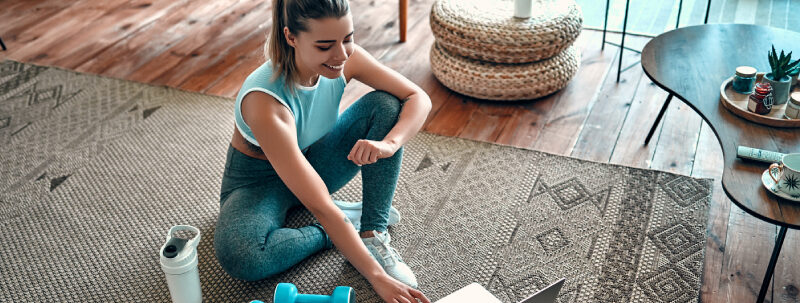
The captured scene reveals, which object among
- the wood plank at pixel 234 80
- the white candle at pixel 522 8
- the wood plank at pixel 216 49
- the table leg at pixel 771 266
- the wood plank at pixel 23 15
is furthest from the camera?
the wood plank at pixel 23 15

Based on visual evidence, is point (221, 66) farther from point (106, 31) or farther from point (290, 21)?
point (290, 21)

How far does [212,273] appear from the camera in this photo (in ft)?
5.45

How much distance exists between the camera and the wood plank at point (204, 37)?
2639 millimetres

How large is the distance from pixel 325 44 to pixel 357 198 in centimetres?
64

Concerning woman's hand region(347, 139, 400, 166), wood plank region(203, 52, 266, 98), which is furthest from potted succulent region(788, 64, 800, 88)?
wood plank region(203, 52, 266, 98)

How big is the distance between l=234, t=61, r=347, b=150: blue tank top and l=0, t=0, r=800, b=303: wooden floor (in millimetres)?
645

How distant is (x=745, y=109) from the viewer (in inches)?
63.1

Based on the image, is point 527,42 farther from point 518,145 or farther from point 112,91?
point 112,91

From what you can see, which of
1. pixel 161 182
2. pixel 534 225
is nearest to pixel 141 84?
pixel 161 182

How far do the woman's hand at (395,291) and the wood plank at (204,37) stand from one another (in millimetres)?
1598

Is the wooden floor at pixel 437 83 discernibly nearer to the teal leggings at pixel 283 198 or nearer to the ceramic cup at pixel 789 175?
the ceramic cup at pixel 789 175

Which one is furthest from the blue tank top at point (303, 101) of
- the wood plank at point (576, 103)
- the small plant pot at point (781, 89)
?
the small plant pot at point (781, 89)

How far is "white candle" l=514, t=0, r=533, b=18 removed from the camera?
2.23 meters

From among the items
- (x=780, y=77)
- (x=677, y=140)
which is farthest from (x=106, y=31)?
(x=780, y=77)
